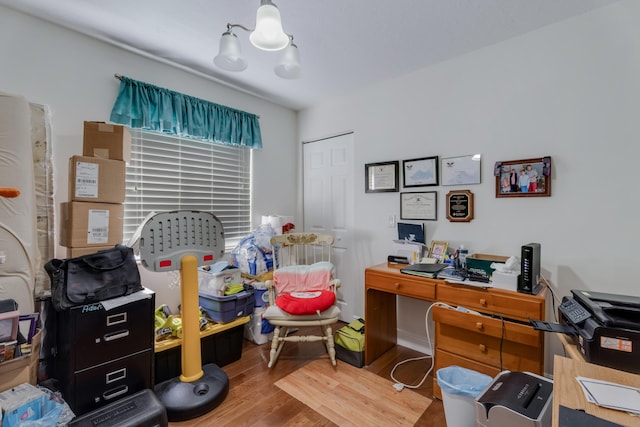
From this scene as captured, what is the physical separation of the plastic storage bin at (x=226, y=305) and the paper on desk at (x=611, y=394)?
6.75 feet

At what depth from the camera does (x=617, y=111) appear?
1.68 meters

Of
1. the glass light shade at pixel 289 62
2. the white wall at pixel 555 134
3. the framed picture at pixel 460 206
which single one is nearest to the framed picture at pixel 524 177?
the white wall at pixel 555 134

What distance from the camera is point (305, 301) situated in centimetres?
220

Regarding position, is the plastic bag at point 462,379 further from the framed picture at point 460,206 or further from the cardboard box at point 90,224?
the cardboard box at point 90,224

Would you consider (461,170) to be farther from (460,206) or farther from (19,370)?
(19,370)

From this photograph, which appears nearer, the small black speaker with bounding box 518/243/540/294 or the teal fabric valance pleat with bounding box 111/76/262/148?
the small black speaker with bounding box 518/243/540/294

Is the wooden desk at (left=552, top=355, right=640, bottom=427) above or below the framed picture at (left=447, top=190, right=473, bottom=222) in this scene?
below

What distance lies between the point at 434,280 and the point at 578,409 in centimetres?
113

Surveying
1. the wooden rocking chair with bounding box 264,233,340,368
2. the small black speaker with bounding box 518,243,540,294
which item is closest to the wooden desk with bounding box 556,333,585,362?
the small black speaker with bounding box 518,243,540,294

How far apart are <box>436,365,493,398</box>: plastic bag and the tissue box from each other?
51 centimetres

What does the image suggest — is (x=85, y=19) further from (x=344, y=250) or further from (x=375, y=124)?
(x=344, y=250)

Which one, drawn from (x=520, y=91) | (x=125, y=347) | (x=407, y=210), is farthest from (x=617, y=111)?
(x=125, y=347)

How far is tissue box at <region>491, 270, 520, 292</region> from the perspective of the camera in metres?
1.65

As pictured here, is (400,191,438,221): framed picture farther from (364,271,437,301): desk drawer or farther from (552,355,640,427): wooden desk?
(552,355,640,427): wooden desk
